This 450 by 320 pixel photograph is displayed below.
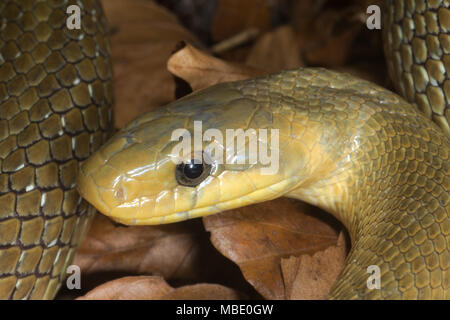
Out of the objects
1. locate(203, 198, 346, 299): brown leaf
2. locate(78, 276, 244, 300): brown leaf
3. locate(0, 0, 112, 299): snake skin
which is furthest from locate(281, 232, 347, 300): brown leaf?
locate(0, 0, 112, 299): snake skin

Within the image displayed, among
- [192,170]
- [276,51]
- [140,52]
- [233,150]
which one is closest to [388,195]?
[233,150]

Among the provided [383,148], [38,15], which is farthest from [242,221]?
[38,15]

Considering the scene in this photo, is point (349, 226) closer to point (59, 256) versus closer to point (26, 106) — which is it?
point (59, 256)

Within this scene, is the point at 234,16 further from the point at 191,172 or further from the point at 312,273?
the point at 312,273

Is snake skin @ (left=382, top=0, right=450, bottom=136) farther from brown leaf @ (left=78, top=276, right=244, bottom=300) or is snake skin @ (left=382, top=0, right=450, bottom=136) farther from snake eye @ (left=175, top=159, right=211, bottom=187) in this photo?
brown leaf @ (left=78, top=276, right=244, bottom=300)

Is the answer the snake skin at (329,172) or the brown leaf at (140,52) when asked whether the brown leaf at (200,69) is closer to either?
the snake skin at (329,172)
